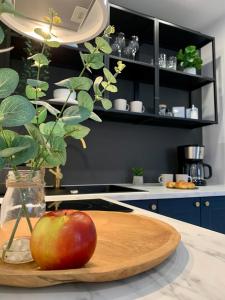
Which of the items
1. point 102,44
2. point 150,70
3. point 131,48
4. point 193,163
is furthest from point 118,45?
point 102,44

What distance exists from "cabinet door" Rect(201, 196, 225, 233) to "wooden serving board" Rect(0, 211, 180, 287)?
1.15 metres

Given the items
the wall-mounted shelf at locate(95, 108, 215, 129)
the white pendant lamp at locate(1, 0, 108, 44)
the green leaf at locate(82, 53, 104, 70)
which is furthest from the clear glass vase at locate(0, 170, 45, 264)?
the wall-mounted shelf at locate(95, 108, 215, 129)

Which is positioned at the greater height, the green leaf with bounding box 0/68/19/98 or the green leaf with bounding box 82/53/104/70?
the green leaf with bounding box 82/53/104/70

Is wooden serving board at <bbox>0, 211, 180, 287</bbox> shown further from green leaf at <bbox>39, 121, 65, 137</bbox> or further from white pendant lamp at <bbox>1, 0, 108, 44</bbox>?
white pendant lamp at <bbox>1, 0, 108, 44</bbox>

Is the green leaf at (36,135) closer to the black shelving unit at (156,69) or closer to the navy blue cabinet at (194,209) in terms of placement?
the navy blue cabinet at (194,209)

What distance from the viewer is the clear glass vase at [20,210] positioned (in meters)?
0.44

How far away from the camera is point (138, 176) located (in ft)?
7.10

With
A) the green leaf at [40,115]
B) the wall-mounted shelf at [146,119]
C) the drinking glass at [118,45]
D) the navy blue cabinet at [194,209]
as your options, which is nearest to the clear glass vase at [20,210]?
the green leaf at [40,115]

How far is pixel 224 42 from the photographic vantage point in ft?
7.79

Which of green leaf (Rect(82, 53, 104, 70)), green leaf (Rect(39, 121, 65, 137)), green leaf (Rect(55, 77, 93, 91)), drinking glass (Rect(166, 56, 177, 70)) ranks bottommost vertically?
green leaf (Rect(39, 121, 65, 137))

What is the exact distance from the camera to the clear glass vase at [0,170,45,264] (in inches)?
17.5

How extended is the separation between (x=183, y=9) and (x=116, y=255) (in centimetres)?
244

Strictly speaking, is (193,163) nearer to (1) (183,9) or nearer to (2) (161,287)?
(1) (183,9)

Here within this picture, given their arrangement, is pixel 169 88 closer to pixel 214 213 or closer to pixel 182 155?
pixel 182 155
